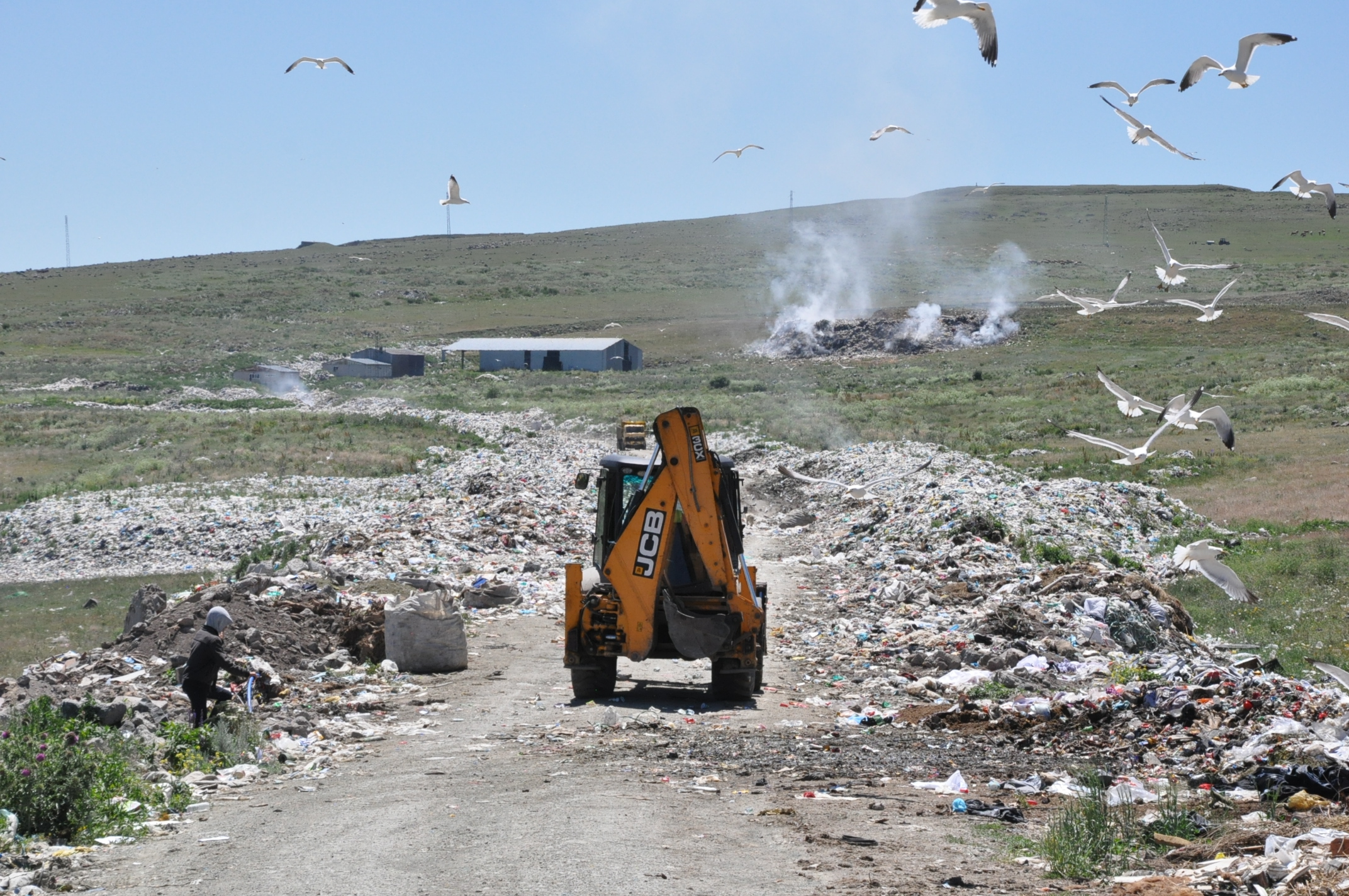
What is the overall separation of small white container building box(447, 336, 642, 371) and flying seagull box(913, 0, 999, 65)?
Answer: 59603 millimetres

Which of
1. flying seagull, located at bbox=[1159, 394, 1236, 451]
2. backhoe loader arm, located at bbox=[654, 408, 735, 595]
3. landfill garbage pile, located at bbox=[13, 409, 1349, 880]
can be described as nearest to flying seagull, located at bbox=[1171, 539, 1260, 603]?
landfill garbage pile, located at bbox=[13, 409, 1349, 880]

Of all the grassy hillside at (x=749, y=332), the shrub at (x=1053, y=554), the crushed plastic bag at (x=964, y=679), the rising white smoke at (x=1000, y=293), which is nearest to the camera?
the crushed plastic bag at (x=964, y=679)

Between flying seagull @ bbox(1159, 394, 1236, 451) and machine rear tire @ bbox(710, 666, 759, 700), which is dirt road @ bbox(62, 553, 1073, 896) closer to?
machine rear tire @ bbox(710, 666, 759, 700)

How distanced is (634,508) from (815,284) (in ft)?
311

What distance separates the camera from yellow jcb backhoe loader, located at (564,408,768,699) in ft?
29.8

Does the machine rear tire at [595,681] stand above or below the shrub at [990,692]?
above

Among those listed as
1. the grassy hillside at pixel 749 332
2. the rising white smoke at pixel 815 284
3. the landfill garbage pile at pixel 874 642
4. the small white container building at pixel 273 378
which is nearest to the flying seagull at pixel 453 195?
the landfill garbage pile at pixel 874 642

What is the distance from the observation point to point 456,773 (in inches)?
301

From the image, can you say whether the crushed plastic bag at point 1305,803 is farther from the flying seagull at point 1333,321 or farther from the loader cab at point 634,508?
the loader cab at point 634,508

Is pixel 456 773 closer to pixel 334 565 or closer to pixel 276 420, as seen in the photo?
pixel 334 565

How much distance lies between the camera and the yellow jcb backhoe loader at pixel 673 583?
9070 millimetres

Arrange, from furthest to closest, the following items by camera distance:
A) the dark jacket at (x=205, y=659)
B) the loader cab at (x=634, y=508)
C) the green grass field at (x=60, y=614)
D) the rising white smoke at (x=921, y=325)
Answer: the rising white smoke at (x=921, y=325) → the green grass field at (x=60, y=614) → the loader cab at (x=634, y=508) → the dark jacket at (x=205, y=659)

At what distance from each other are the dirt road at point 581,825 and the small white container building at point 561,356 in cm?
6116

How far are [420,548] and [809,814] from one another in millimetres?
12614
